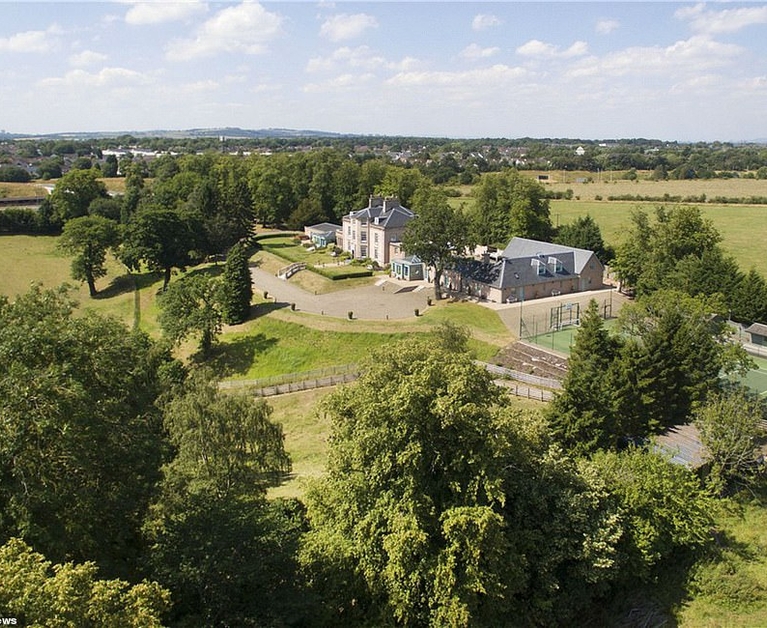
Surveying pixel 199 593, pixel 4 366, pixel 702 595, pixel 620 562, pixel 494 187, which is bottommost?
pixel 702 595

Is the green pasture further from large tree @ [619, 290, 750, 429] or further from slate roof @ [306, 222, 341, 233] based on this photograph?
large tree @ [619, 290, 750, 429]

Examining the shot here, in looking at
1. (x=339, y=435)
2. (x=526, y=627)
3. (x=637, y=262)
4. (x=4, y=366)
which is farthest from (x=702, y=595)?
(x=637, y=262)

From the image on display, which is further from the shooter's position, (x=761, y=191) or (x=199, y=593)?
(x=761, y=191)

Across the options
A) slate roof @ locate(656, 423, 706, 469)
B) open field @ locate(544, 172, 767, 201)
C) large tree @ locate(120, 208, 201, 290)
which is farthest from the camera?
open field @ locate(544, 172, 767, 201)

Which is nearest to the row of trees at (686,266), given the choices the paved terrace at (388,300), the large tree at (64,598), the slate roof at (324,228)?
the paved terrace at (388,300)

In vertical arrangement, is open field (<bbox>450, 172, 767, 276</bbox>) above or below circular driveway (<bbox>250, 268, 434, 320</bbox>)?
above

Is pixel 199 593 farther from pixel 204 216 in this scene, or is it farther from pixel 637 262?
pixel 204 216

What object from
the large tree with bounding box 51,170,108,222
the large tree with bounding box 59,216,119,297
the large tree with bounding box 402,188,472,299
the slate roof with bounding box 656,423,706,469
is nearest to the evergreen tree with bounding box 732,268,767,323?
the slate roof with bounding box 656,423,706,469
